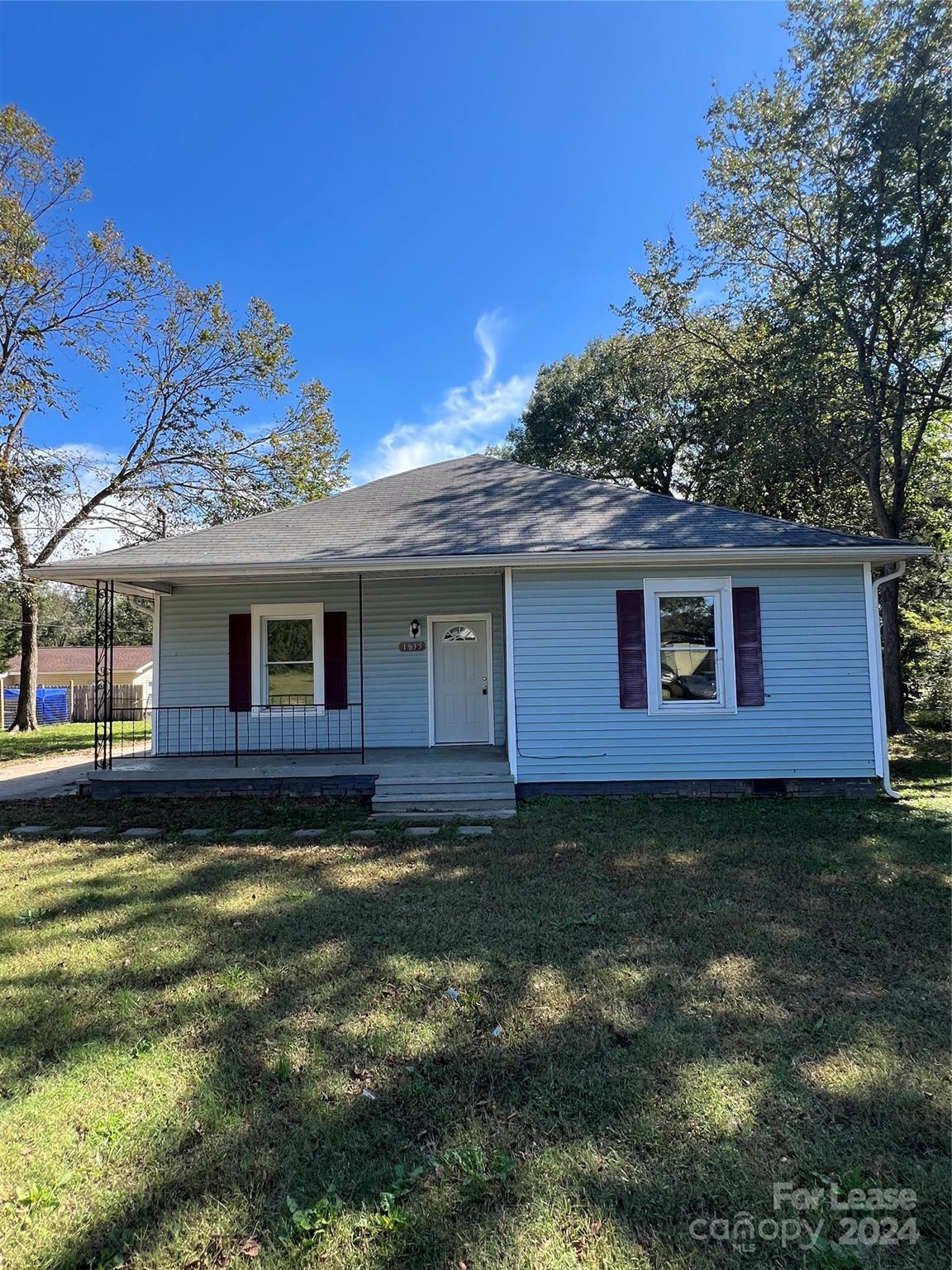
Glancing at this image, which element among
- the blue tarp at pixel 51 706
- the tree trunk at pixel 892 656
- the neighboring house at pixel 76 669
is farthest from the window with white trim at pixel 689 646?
the neighboring house at pixel 76 669

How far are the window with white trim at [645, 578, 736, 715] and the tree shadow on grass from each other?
2.98m

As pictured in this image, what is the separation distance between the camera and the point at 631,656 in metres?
7.89

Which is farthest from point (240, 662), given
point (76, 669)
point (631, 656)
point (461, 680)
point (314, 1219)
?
point (76, 669)

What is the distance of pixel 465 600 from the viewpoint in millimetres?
9664

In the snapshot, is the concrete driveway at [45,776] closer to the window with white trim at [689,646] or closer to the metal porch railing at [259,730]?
the metal porch railing at [259,730]

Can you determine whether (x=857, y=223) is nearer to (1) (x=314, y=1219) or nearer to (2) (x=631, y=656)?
(2) (x=631, y=656)

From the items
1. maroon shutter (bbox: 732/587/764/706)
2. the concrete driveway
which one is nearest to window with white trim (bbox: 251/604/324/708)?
the concrete driveway

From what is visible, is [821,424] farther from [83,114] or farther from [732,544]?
[83,114]

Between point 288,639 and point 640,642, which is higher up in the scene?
point 288,639

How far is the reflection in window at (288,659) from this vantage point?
9.57m

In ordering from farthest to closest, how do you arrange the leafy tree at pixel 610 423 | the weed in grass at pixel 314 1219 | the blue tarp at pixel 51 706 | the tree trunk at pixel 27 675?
1. the blue tarp at pixel 51 706
2. the leafy tree at pixel 610 423
3. the tree trunk at pixel 27 675
4. the weed in grass at pixel 314 1219

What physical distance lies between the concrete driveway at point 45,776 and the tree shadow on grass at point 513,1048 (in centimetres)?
461

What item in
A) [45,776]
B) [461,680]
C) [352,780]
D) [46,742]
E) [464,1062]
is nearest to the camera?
[464,1062]

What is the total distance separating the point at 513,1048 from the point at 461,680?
7.13m
